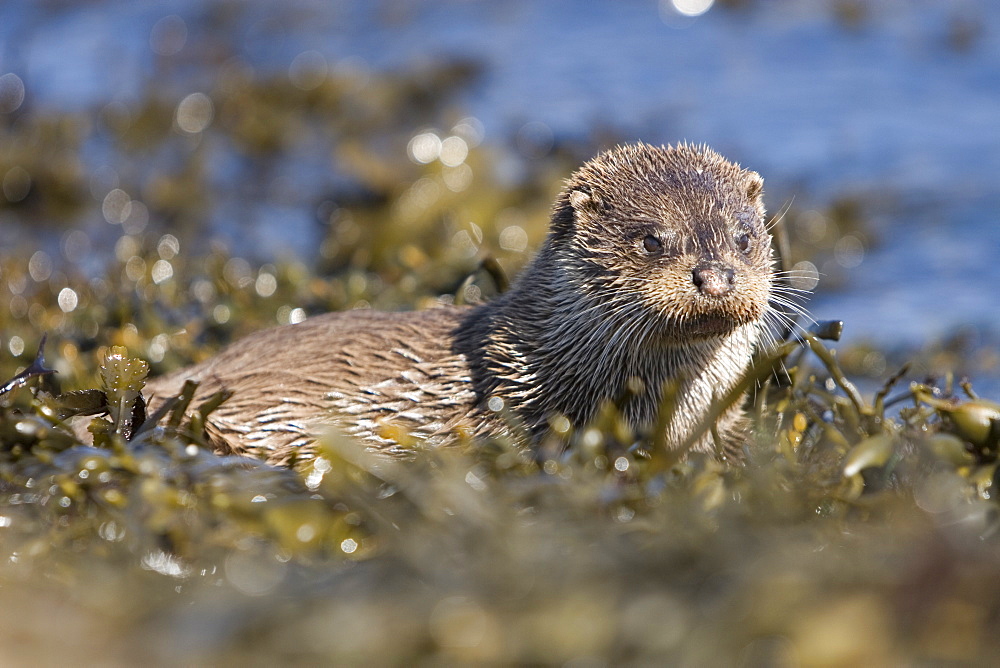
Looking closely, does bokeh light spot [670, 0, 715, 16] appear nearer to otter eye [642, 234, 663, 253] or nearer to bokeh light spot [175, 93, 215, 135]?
bokeh light spot [175, 93, 215, 135]

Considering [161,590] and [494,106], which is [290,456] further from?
[494,106]

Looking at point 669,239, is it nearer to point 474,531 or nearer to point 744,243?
point 744,243

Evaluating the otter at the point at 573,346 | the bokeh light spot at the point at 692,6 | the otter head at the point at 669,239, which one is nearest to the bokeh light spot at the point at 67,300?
the otter at the point at 573,346

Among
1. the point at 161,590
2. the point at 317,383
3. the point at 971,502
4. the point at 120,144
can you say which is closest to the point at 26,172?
the point at 120,144

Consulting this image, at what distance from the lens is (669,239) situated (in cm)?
300

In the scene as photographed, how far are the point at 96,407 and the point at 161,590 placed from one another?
1.09 metres

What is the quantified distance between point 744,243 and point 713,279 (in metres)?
0.33

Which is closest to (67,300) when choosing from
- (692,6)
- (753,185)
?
(753,185)

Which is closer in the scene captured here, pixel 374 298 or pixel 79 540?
pixel 79 540

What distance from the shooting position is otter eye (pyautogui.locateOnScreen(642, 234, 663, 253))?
9.91 ft

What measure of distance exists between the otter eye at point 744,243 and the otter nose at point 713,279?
22cm

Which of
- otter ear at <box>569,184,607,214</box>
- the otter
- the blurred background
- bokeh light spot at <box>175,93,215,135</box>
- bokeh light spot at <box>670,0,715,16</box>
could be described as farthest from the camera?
bokeh light spot at <box>670,0,715,16</box>

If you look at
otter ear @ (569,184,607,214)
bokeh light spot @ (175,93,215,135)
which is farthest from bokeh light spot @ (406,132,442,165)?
otter ear @ (569,184,607,214)

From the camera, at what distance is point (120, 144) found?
8.03m
